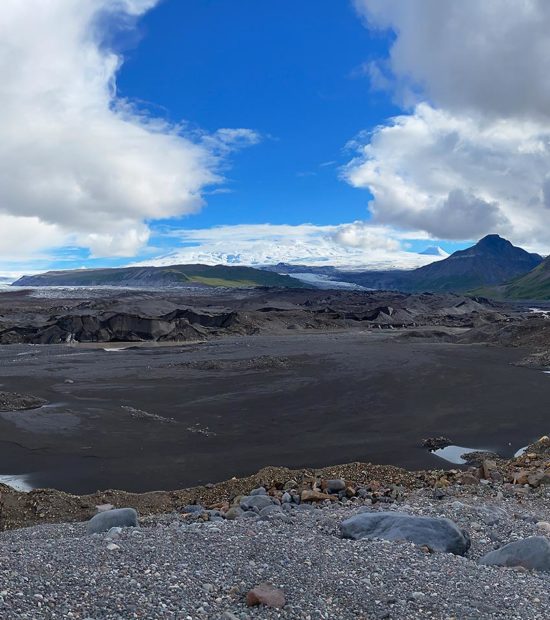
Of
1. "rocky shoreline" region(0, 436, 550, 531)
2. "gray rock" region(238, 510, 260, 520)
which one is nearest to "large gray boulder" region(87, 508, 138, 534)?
"rocky shoreline" region(0, 436, 550, 531)

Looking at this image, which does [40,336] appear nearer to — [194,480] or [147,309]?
[147,309]

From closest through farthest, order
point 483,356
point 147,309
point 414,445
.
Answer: point 414,445
point 483,356
point 147,309

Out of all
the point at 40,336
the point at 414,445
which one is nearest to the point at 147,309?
the point at 40,336

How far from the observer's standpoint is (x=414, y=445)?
19.6 meters

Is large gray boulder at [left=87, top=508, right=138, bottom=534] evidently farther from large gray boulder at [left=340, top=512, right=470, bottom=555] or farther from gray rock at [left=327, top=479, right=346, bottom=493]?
gray rock at [left=327, top=479, right=346, bottom=493]

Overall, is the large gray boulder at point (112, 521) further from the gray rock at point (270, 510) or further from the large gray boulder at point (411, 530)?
the large gray boulder at point (411, 530)

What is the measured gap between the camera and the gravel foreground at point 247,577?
6.23 meters

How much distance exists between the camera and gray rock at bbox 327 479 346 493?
13062mm

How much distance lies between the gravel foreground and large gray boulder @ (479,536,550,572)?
29 cm

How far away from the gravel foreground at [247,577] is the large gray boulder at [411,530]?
31 cm

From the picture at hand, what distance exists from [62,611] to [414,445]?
15597mm

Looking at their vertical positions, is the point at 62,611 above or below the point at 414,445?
above

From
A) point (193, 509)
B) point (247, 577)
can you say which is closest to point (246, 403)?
point (193, 509)

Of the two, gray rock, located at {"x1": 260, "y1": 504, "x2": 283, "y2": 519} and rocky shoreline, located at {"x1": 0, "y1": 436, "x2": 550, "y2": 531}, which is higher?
gray rock, located at {"x1": 260, "y1": 504, "x2": 283, "y2": 519}
